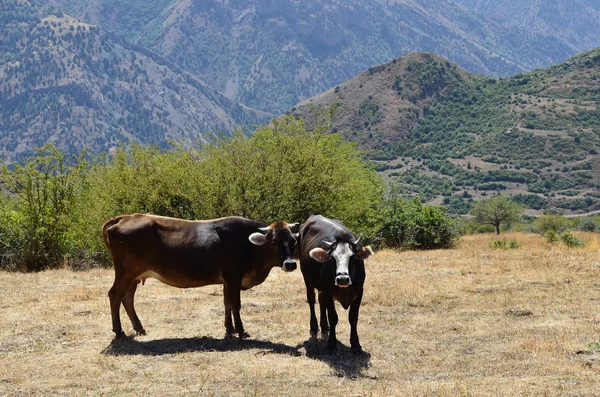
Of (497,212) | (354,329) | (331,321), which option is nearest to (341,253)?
(331,321)

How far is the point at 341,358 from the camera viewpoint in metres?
11.4

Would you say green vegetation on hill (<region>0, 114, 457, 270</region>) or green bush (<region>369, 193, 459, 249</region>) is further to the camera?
green bush (<region>369, 193, 459, 249</region>)

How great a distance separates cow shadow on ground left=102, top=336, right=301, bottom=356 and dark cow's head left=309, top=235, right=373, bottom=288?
189 centimetres

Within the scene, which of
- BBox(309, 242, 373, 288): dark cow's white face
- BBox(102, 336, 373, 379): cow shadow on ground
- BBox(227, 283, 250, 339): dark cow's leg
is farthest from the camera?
BBox(227, 283, 250, 339): dark cow's leg

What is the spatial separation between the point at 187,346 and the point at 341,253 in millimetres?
3487

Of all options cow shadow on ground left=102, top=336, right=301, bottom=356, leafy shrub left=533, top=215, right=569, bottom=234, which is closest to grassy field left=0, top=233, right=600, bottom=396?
cow shadow on ground left=102, top=336, right=301, bottom=356

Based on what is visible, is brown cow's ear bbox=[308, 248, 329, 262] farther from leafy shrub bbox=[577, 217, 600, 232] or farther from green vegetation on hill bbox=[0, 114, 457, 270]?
A: leafy shrub bbox=[577, 217, 600, 232]

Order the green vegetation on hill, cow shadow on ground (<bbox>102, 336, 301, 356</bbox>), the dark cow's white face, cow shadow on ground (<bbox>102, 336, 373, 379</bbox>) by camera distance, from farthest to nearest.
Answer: the green vegetation on hill < cow shadow on ground (<bbox>102, 336, 301, 356</bbox>) < cow shadow on ground (<bbox>102, 336, 373, 379</bbox>) < the dark cow's white face

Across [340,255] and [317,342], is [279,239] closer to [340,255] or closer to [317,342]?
[340,255]

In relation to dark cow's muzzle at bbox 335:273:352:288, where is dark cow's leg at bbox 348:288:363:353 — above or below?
below

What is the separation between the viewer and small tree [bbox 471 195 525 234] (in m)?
73.3

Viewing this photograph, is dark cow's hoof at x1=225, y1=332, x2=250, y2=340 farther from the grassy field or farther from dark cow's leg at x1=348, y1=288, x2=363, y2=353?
dark cow's leg at x1=348, y1=288, x2=363, y2=353

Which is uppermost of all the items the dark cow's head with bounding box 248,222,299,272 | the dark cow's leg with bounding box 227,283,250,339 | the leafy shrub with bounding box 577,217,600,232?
the dark cow's head with bounding box 248,222,299,272

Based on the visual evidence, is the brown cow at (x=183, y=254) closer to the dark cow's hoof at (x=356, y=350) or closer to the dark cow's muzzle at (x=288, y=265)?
the dark cow's muzzle at (x=288, y=265)
